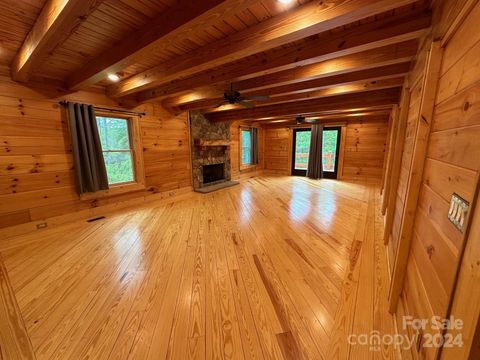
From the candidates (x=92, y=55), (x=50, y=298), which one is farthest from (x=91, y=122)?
(x=50, y=298)

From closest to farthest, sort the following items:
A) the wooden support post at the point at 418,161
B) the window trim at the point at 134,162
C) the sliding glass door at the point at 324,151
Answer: the wooden support post at the point at 418,161, the window trim at the point at 134,162, the sliding glass door at the point at 324,151

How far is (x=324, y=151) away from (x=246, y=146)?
2881 mm

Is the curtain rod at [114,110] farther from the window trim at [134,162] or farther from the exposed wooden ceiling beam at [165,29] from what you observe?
the exposed wooden ceiling beam at [165,29]

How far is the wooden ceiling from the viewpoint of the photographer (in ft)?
4.34

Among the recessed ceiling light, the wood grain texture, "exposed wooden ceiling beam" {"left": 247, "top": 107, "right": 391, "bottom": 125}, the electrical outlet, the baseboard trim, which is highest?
the recessed ceiling light

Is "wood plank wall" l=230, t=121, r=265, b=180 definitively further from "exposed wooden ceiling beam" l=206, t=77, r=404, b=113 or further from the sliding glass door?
"exposed wooden ceiling beam" l=206, t=77, r=404, b=113

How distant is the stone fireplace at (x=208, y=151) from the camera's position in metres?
5.11

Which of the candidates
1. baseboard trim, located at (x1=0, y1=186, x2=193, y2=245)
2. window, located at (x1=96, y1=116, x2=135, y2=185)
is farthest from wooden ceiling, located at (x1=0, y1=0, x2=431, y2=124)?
baseboard trim, located at (x1=0, y1=186, x2=193, y2=245)

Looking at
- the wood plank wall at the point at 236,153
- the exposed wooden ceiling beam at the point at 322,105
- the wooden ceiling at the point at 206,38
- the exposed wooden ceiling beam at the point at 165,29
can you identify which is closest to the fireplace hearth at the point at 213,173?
the wood plank wall at the point at 236,153

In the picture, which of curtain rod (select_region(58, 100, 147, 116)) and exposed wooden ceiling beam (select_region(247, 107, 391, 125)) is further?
exposed wooden ceiling beam (select_region(247, 107, 391, 125))

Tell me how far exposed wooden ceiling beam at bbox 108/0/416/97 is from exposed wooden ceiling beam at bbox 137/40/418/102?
1009 mm

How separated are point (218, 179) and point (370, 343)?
5162 mm

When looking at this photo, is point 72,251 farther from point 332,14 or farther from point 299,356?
point 332,14

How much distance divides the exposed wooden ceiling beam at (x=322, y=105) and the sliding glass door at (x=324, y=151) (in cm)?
265
